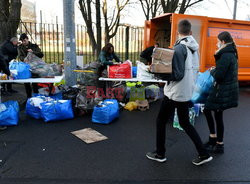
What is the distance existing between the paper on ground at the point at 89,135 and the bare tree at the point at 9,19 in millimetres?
5691

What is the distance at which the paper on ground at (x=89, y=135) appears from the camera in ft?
13.9

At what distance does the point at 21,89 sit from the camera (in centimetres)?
811

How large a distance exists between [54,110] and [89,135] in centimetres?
106

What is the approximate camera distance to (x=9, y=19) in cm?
862

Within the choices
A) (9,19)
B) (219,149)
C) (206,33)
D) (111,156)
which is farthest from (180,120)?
(9,19)

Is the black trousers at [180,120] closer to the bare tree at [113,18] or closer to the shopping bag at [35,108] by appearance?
the shopping bag at [35,108]

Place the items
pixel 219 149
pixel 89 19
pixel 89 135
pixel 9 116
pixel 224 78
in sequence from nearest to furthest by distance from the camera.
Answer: pixel 224 78
pixel 219 149
pixel 89 135
pixel 9 116
pixel 89 19

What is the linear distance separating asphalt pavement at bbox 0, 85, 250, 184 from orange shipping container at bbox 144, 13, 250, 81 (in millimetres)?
3494

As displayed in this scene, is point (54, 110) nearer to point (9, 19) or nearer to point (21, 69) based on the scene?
point (21, 69)

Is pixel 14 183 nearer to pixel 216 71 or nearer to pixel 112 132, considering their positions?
pixel 112 132

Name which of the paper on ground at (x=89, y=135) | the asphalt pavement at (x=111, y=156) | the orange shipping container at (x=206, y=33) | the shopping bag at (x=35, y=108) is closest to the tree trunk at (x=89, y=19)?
the orange shipping container at (x=206, y=33)

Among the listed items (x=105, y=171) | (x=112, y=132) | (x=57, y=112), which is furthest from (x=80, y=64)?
(x=105, y=171)

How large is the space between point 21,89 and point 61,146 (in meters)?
4.87

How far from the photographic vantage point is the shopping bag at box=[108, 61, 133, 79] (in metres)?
5.98
